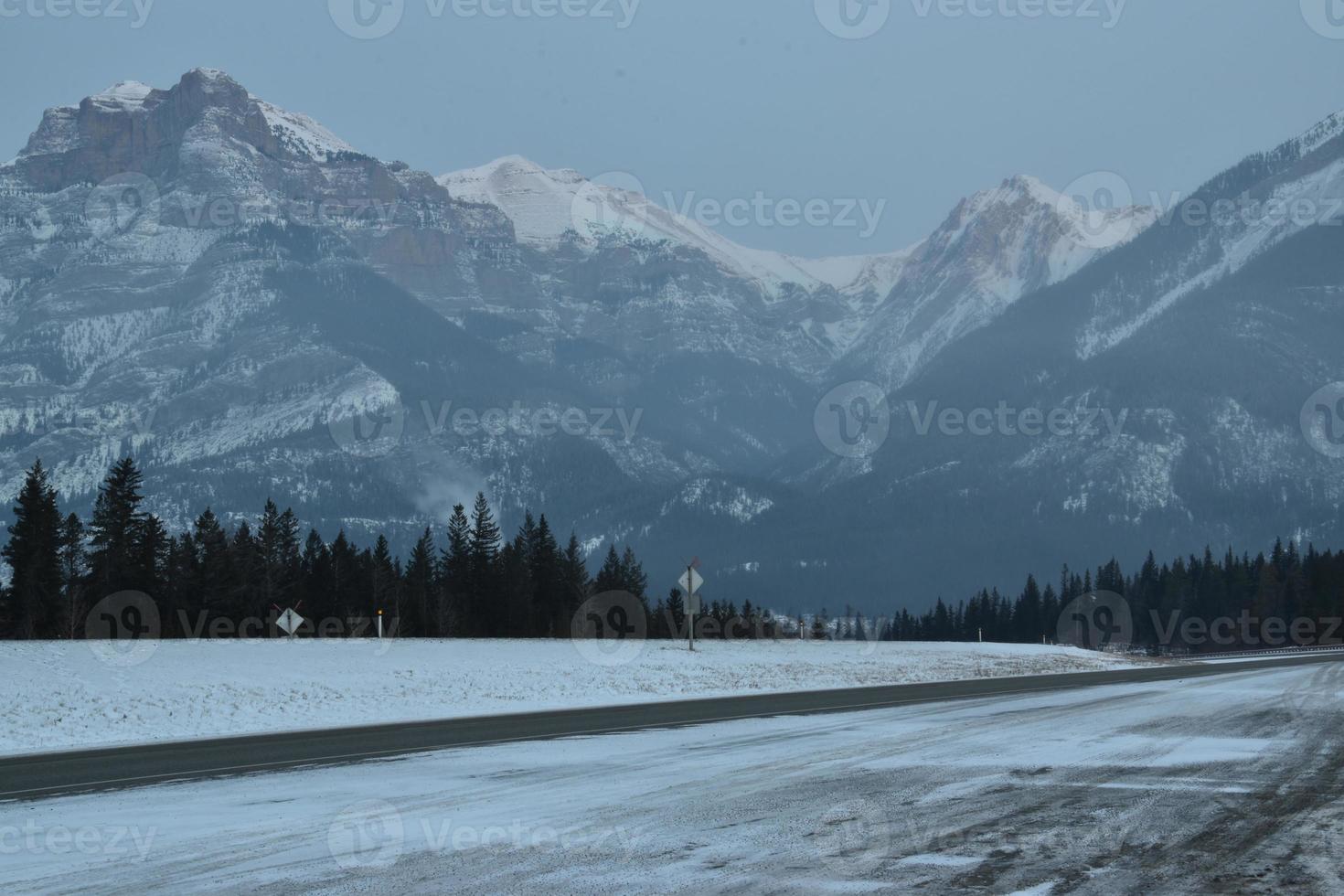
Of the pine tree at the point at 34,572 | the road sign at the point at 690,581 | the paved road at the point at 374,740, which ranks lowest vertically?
the paved road at the point at 374,740

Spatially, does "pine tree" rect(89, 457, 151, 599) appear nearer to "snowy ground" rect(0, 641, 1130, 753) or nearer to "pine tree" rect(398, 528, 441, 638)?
"pine tree" rect(398, 528, 441, 638)

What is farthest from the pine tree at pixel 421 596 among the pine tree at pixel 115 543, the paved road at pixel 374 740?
the paved road at pixel 374 740

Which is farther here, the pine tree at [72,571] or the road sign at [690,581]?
the pine tree at [72,571]

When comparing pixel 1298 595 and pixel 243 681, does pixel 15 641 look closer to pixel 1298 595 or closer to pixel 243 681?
pixel 243 681

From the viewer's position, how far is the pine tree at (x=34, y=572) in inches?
2987

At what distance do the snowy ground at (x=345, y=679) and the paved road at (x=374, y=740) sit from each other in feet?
7.63

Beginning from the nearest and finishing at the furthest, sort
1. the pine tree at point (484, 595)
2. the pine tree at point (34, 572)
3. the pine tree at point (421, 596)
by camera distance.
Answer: the pine tree at point (34, 572) → the pine tree at point (421, 596) → the pine tree at point (484, 595)

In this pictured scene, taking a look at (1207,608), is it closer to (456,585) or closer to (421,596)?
(456,585)

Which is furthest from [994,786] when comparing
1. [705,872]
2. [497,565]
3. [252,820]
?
[497,565]

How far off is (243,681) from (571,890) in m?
22.8

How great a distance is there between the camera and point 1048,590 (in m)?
183

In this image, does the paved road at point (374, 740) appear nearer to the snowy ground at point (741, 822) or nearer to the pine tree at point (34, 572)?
the snowy ground at point (741, 822)

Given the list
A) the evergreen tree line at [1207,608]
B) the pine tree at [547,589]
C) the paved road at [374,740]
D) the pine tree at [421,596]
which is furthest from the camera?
the evergreen tree line at [1207,608]

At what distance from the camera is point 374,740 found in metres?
22.5
